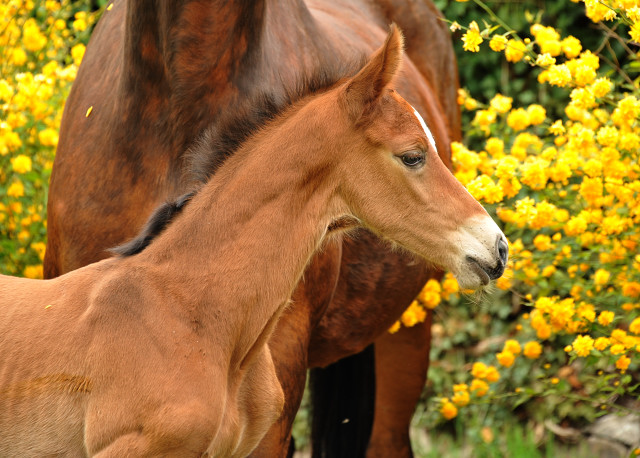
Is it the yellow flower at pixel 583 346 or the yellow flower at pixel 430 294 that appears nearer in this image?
the yellow flower at pixel 583 346

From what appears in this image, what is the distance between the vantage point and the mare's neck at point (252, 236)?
9.20ft

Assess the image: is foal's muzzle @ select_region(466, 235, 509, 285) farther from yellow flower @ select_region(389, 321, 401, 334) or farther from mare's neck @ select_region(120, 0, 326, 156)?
yellow flower @ select_region(389, 321, 401, 334)

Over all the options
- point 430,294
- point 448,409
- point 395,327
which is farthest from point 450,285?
point 448,409

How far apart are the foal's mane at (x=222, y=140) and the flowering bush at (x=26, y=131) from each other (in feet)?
5.45

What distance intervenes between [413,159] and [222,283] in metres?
0.64

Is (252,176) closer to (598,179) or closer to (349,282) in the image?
(349,282)

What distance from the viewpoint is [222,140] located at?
9.66ft

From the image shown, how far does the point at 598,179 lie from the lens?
13.1 feet

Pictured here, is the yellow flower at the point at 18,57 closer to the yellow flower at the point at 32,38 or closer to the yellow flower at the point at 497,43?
the yellow flower at the point at 32,38

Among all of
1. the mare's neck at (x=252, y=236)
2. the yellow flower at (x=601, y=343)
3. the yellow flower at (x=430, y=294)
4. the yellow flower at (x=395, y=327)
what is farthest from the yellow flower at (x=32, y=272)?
the yellow flower at (x=601, y=343)

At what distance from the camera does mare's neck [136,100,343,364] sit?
9.20 feet

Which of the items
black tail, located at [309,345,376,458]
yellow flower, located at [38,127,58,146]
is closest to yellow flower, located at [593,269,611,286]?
black tail, located at [309,345,376,458]

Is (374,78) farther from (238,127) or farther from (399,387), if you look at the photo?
(399,387)

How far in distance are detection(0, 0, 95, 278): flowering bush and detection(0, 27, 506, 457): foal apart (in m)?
1.71
